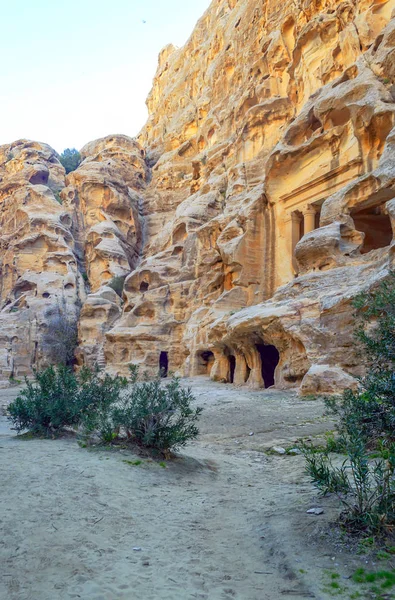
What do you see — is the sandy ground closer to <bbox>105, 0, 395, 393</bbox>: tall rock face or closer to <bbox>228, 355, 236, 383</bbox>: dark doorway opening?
<bbox>105, 0, 395, 393</bbox>: tall rock face

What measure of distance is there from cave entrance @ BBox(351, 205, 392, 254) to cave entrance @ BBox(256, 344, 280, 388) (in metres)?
6.39

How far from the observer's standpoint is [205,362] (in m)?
26.8

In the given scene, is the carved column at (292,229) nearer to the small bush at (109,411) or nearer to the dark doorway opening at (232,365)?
the dark doorway opening at (232,365)

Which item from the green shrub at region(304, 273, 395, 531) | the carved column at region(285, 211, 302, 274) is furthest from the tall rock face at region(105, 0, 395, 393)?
the green shrub at region(304, 273, 395, 531)

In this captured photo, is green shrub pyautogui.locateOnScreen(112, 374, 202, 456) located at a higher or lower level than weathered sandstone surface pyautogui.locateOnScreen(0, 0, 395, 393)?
lower

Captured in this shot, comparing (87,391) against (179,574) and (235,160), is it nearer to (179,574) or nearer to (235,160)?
(179,574)

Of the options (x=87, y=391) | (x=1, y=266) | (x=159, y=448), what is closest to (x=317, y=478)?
(x=159, y=448)

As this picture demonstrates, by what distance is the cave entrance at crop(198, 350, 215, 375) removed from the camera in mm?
26562

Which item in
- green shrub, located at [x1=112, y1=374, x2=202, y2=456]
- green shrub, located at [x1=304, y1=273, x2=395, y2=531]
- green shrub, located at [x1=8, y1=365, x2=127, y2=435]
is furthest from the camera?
green shrub, located at [x1=8, y1=365, x2=127, y2=435]

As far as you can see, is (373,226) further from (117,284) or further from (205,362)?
(117,284)

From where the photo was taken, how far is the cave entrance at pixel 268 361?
20.5 m

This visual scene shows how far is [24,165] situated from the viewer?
52625 millimetres

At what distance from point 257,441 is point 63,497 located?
16.2 feet

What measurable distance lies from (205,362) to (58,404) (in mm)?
18283
